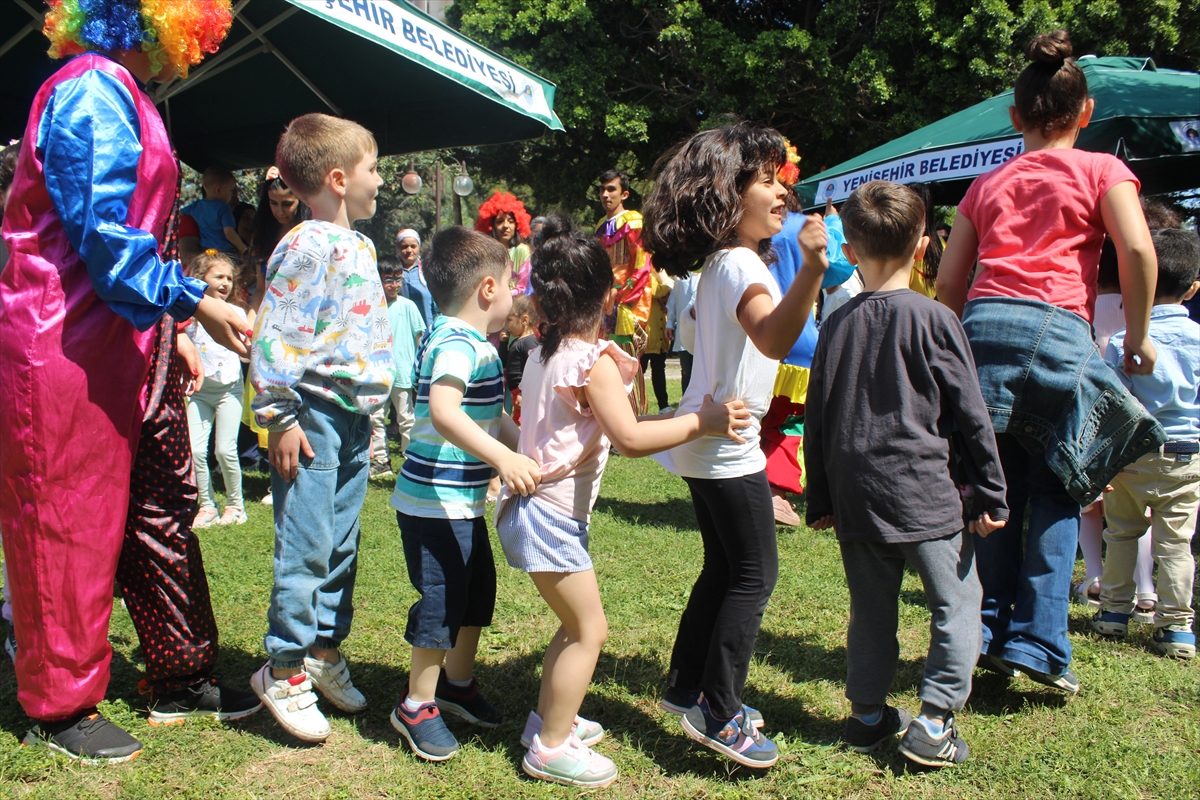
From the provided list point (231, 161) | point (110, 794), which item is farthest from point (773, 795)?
point (231, 161)

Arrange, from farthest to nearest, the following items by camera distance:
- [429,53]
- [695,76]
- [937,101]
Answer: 1. [695,76]
2. [937,101]
3. [429,53]

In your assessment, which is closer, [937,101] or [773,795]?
[773,795]

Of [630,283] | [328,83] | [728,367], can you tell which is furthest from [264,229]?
[728,367]

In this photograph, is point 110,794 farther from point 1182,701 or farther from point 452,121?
point 452,121

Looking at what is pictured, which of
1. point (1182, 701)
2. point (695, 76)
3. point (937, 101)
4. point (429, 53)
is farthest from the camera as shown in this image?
point (695, 76)

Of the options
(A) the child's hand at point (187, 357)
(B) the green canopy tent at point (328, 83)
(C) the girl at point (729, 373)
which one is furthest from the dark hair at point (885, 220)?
(B) the green canopy tent at point (328, 83)

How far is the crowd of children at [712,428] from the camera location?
241cm

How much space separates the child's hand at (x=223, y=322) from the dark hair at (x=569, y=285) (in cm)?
96

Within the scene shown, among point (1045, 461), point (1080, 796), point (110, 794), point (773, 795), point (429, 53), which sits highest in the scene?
point (429, 53)

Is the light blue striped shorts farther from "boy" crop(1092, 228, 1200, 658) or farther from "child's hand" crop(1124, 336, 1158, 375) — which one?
"boy" crop(1092, 228, 1200, 658)

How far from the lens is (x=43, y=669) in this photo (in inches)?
96.1

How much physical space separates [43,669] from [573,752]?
1.49 metres

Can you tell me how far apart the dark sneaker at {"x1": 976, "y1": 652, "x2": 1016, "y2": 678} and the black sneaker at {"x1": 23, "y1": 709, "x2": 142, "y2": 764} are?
8.73ft

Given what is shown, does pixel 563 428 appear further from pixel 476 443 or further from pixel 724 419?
pixel 724 419
